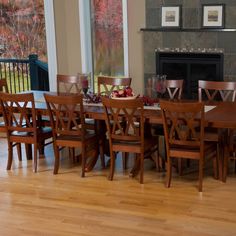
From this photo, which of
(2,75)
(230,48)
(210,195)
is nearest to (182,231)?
(210,195)

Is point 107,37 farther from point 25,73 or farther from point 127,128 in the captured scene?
point 127,128

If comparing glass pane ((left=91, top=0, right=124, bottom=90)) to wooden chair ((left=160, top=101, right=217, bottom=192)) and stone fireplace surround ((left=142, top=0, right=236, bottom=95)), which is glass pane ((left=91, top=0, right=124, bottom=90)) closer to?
stone fireplace surround ((left=142, top=0, right=236, bottom=95))

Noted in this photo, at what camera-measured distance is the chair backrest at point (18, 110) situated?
5027mm

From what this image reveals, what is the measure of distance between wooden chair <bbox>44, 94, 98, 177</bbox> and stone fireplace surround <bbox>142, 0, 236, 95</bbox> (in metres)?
2.41

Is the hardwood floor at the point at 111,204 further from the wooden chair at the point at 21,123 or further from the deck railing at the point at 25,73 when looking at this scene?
the deck railing at the point at 25,73

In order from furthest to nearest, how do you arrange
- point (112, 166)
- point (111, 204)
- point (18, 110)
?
point (18, 110), point (112, 166), point (111, 204)

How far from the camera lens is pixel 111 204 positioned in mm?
4320

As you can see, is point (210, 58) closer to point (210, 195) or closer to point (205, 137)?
point (205, 137)

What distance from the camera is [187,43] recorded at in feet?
22.8

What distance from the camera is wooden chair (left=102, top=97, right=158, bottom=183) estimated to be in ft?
15.1

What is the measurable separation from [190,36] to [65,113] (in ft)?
8.83

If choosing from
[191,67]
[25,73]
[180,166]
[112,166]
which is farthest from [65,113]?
[25,73]

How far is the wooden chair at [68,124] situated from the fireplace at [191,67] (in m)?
2.38

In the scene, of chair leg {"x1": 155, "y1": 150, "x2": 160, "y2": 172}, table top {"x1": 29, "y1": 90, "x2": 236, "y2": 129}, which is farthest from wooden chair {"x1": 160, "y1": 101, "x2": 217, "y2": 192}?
chair leg {"x1": 155, "y1": 150, "x2": 160, "y2": 172}
